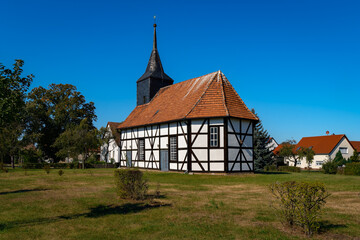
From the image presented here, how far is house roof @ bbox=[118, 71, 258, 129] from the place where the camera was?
24984mm

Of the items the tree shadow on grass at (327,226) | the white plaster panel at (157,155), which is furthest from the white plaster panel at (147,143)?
the tree shadow on grass at (327,226)

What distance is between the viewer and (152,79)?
3672 cm

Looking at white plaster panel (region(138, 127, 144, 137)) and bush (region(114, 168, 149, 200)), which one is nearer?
bush (region(114, 168, 149, 200))

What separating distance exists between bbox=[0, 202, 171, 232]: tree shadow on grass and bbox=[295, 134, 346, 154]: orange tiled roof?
52.0m

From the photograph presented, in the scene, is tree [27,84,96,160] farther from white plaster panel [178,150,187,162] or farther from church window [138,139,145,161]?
white plaster panel [178,150,187,162]

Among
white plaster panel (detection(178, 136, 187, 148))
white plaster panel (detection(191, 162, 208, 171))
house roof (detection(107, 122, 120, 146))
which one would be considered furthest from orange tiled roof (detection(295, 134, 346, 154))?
white plaster panel (detection(178, 136, 187, 148))

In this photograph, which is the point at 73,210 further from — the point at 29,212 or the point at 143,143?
the point at 143,143

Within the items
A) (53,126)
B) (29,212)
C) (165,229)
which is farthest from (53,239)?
(53,126)

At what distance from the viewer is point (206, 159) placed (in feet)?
80.9

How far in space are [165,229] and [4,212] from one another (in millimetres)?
5450

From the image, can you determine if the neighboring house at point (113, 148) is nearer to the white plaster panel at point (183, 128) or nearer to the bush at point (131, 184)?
the white plaster panel at point (183, 128)

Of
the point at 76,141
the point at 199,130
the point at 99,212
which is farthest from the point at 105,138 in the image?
the point at 99,212

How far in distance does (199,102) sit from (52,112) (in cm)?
2785

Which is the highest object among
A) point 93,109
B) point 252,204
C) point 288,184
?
point 93,109
